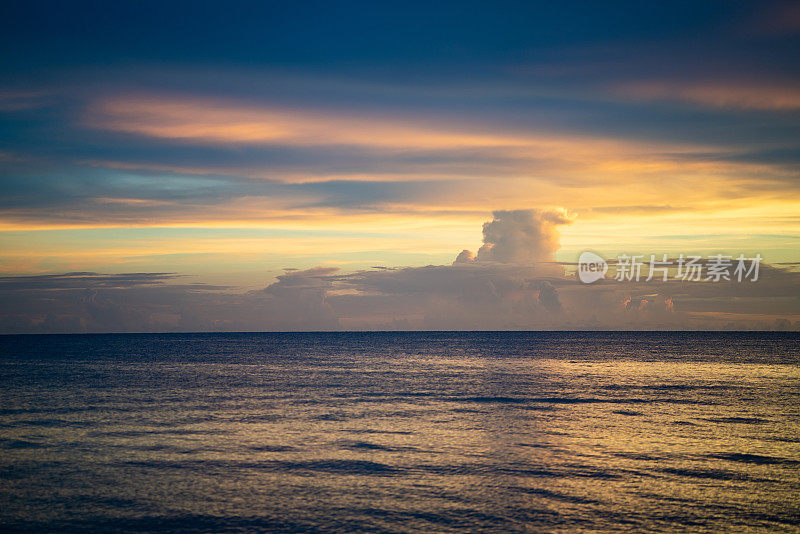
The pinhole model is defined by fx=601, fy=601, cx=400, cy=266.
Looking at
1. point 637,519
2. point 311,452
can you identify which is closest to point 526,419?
point 311,452

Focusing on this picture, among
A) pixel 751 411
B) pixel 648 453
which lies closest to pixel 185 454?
pixel 648 453

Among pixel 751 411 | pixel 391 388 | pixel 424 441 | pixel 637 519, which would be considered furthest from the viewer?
pixel 391 388

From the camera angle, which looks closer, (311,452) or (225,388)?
(311,452)

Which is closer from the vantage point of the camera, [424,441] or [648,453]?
[648,453]

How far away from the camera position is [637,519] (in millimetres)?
23219

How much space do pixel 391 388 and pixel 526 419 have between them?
25.0 metres

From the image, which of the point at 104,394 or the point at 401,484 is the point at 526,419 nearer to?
the point at 401,484

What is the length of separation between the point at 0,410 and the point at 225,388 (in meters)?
23.4

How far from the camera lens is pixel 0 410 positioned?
5162cm

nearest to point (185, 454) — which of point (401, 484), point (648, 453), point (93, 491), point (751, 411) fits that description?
point (93, 491)

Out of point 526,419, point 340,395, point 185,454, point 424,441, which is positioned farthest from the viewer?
point 340,395

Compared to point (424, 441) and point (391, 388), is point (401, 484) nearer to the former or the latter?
point (424, 441)

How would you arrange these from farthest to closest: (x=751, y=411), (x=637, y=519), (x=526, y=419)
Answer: (x=751, y=411) → (x=526, y=419) → (x=637, y=519)

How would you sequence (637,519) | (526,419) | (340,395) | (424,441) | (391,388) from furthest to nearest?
(391,388) < (340,395) < (526,419) < (424,441) < (637,519)
